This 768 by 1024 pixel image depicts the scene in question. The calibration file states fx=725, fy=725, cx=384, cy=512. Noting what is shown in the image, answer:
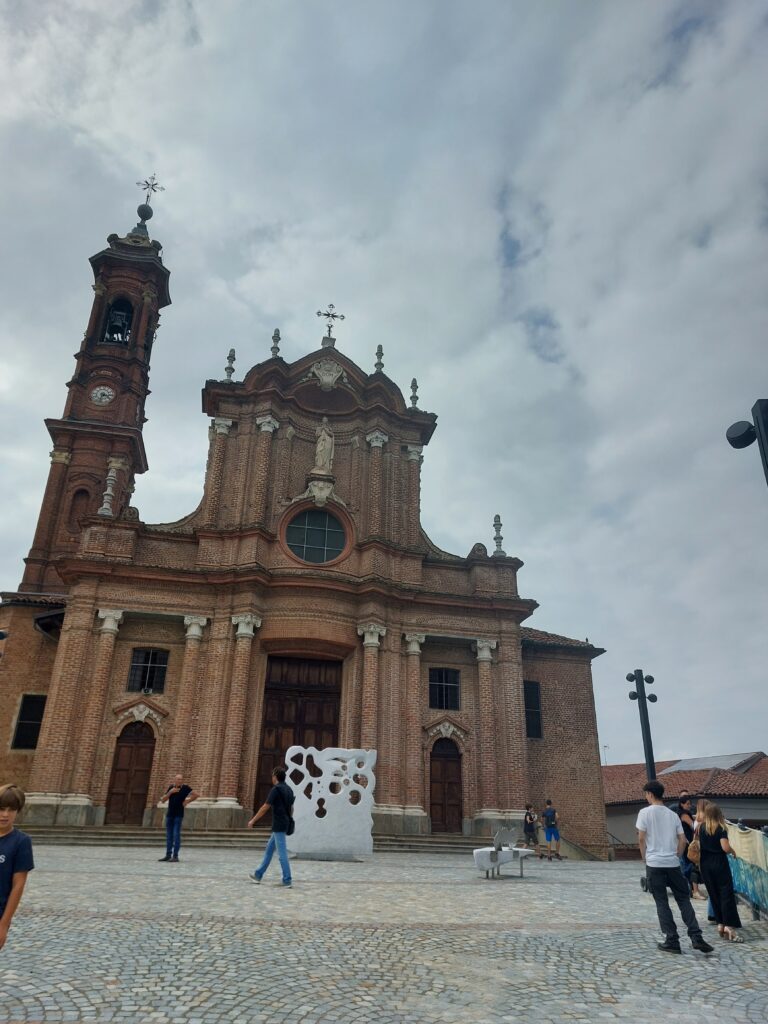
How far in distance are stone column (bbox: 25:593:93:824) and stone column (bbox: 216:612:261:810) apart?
15.0 ft

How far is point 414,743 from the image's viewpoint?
2362 cm

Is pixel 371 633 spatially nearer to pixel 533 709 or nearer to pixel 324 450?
pixel 533 709

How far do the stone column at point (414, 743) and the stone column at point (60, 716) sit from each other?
407 inches

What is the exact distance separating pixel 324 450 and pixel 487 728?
11.8 meters

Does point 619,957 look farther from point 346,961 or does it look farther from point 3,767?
point 3,767

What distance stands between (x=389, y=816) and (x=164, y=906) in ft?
48.7

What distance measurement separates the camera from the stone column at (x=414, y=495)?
27453mm

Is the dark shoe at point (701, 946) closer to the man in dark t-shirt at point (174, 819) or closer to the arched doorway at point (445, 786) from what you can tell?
the man in dark t-shirt at point (174, 819)

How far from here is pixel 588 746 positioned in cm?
2658

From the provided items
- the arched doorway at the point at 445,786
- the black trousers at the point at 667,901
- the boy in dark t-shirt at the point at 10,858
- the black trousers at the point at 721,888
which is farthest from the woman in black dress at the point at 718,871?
the arched doorway at the point at 445,786

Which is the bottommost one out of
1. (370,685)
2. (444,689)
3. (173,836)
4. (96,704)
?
(173,836)

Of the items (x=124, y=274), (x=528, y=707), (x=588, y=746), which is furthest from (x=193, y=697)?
(x=124, y=274)

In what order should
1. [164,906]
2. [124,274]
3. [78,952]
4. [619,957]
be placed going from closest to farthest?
[78,952]
[619,957]
[164,906]
[124,274]

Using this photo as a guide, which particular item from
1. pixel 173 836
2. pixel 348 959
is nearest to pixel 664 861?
pixel 348 959
